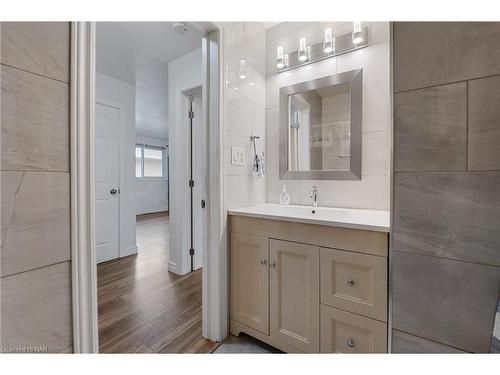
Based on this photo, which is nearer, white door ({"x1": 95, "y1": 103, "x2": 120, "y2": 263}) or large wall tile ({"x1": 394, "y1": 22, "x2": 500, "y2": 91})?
large wall tile ({"x1": 394, "y1": 22, "x2": 500, "y2": 91})

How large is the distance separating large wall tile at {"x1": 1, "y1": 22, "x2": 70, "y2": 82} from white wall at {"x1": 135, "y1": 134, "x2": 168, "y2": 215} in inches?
251

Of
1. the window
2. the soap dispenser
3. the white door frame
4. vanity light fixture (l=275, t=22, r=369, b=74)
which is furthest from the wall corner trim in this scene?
the window

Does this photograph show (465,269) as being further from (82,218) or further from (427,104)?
(82,218)

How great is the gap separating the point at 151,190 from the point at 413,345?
7255mm

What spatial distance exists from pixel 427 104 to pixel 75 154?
3.62 feet

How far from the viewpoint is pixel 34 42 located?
566 mm

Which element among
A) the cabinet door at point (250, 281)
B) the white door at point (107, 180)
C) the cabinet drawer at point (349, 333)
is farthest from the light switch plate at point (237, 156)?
the white door at point (107, 180)

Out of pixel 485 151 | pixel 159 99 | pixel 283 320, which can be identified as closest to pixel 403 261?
pixel 485 151

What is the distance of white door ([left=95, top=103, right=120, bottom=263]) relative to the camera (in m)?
2.70

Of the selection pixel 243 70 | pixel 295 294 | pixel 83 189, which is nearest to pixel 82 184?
pixel 83 189

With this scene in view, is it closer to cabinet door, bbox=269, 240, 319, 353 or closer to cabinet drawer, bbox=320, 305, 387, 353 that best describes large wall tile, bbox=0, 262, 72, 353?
cabinet door, bbox=269, 240, 319, 353

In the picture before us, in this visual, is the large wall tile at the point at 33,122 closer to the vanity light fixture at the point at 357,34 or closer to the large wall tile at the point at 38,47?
the large wall tile at the point at 38,47

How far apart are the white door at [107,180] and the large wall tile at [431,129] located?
10.0 feet

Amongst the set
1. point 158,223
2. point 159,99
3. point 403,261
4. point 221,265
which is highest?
point 159,99
